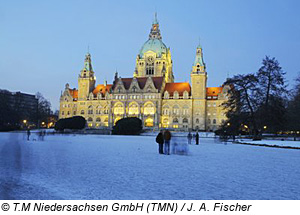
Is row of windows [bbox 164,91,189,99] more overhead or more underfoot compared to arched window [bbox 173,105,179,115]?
more overhead

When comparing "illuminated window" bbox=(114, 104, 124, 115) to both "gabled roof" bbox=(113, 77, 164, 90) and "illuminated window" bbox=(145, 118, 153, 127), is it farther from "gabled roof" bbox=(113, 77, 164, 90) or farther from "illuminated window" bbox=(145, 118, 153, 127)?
"illuminated window" bbox=(145, 118, 153, 127)

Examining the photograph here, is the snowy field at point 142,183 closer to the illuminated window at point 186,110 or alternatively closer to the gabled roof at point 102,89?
the illuminated window at point 186,110

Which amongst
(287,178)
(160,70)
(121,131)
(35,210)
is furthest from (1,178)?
(160,70)

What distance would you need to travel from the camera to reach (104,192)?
7.34 meters

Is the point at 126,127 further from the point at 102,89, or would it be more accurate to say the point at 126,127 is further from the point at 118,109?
the point at 102,89

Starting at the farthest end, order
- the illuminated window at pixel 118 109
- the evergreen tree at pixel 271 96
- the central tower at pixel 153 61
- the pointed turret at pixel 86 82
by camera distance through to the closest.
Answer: the central tower at pixel 153 61, the pointed turret at pixel 86 82, the illuminated window at pixel 118 109, the evergreen tree at pixel 271 96

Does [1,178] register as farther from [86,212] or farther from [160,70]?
[160,70]

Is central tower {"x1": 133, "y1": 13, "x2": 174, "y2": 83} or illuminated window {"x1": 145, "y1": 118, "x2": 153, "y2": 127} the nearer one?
illuminated window {"x1": 145, "y1": 118, "x2": 153, "y2": 127}

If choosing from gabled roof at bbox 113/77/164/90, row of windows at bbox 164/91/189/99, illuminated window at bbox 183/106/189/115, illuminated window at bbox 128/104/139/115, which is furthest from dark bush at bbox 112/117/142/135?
gabled roof at bbox 113/77/164/90

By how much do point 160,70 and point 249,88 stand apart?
6429 centimetres

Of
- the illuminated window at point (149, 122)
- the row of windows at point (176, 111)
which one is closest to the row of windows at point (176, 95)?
the row of windows at point (176, 111)

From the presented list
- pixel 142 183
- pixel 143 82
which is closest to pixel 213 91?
pixel 143 82

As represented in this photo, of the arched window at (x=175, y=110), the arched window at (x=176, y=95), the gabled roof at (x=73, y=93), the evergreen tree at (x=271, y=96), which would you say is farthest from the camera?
the gabled roof at (x=73, y=93)

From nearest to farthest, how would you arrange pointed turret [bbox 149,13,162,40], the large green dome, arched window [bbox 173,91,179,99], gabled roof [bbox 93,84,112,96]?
1. arched window [bbox 173,91,179,99]
2. gabled roof [bbox 93,84,112,96]
3. the large green dome
4. pointed turret [bbox 149,13,162,40]
